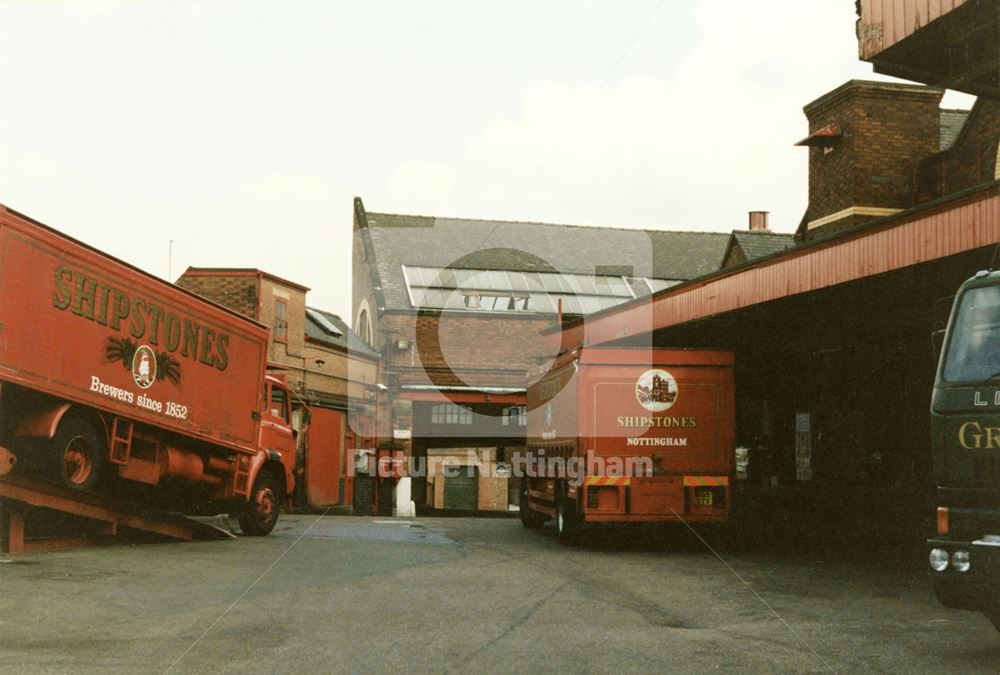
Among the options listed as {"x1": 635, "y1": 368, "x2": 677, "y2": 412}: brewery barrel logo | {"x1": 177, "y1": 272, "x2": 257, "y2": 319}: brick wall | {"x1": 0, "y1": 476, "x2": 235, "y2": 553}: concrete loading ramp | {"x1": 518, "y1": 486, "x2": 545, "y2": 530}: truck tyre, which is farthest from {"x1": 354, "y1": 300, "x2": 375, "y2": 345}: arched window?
{"x1": 635, "y1": 368, "x2": 677, "y2": 412}: brewery barrel logo

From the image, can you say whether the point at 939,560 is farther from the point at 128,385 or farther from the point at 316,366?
the point at 316,366

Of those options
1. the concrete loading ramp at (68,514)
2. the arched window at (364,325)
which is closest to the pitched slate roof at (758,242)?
the arched window at (364,325)

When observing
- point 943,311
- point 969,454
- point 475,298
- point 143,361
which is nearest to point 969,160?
point 943,311

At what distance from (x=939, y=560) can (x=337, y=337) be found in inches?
1328

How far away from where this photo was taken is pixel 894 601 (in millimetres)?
10969

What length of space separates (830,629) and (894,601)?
89.2 inches

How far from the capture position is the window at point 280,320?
34844 millimetres

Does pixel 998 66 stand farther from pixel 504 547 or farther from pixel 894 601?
pixel 504 547

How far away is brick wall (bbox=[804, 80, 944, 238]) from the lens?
2636cm

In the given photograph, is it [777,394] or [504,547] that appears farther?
[777,394]

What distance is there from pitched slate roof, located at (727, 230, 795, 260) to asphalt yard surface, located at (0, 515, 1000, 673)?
19755 millimetres

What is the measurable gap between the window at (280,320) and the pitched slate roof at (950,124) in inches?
790

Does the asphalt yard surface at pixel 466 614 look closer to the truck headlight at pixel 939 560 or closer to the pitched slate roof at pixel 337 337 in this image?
the truck headlight at pixel 939 560

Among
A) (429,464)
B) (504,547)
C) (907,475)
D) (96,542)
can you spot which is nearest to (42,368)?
(96,542)
